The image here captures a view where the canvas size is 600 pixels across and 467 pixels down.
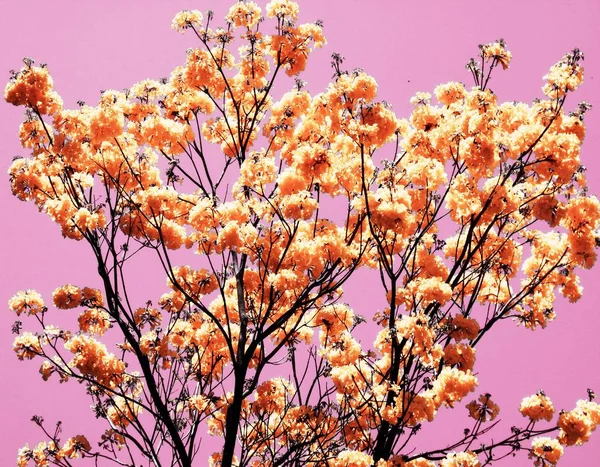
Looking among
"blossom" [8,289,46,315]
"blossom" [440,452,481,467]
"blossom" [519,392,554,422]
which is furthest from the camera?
"blossom" [8,289,46,315]

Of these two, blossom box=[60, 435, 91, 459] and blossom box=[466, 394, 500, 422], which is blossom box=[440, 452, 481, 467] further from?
blossom box=[60, 435, 91, 459]

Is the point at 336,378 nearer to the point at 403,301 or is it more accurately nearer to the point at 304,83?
the point at 403,301

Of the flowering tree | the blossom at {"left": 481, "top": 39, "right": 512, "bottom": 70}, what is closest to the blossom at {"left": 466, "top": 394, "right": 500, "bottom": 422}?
the flowering tree

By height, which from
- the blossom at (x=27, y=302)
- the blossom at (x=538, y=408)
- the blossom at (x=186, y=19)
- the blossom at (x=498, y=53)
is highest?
the blossom at (x=186, y=19)

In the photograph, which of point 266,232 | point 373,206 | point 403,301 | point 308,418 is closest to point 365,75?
point 373,206

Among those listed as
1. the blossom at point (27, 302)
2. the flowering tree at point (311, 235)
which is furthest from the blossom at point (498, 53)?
the blossom at point (27, 302)

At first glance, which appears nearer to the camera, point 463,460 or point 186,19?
point 463,460

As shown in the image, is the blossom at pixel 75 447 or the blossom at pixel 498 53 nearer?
the blossom at pixel 498 53

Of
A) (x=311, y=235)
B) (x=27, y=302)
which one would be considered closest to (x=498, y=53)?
(x=311, y=235)

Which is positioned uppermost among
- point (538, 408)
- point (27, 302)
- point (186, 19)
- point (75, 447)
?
point (186, 19)

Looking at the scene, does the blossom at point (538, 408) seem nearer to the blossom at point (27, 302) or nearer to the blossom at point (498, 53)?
the blossom at point (498, 53)

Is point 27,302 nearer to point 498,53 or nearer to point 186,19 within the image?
point 186,19

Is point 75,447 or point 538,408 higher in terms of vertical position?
point 75,447

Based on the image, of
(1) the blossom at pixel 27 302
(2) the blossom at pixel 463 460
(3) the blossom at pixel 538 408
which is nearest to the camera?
(2) the blossom at pixel 463 460
